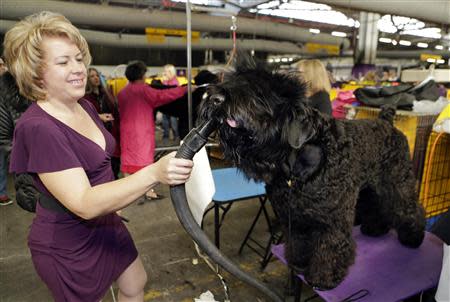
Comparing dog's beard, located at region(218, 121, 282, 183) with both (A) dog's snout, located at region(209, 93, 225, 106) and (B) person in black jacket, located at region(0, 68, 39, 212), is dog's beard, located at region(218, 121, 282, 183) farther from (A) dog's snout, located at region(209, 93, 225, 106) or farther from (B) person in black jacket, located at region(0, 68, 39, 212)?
(B) person in black jacket, located at region(0, 68, 39, 212)

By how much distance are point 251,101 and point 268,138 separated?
0.41 feet

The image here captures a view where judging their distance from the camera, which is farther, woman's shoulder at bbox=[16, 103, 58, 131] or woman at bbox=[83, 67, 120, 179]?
woman at bbox=[83, 67, 120, 179]

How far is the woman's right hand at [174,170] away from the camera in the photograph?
0.82m

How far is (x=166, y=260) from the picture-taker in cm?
274

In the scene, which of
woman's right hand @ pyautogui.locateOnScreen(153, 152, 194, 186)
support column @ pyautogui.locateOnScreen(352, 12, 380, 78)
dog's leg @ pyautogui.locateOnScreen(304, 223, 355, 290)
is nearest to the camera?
woman's right hand @ pyautogui.locateOnScreen(153, 152, 194, 186)

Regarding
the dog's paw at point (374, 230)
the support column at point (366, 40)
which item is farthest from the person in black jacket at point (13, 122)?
the support column at point (366, 40)

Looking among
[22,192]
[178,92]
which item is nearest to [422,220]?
[22,192]

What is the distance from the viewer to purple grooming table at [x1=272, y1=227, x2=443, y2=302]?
148 cm

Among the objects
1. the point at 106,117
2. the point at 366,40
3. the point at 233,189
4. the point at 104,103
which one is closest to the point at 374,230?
the point at 233,189

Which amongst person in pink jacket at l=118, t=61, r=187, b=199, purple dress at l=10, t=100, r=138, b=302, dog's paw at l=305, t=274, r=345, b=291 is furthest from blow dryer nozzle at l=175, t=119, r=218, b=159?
person in pink jacket at l=118, t=61, r=187, b=199

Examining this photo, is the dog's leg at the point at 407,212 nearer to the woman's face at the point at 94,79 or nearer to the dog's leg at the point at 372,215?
the dog's leg at the point at 372,215

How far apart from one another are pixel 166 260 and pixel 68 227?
1.72 m

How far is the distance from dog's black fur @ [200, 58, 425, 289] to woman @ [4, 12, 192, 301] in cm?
21

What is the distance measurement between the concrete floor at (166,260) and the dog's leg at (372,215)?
73cm
